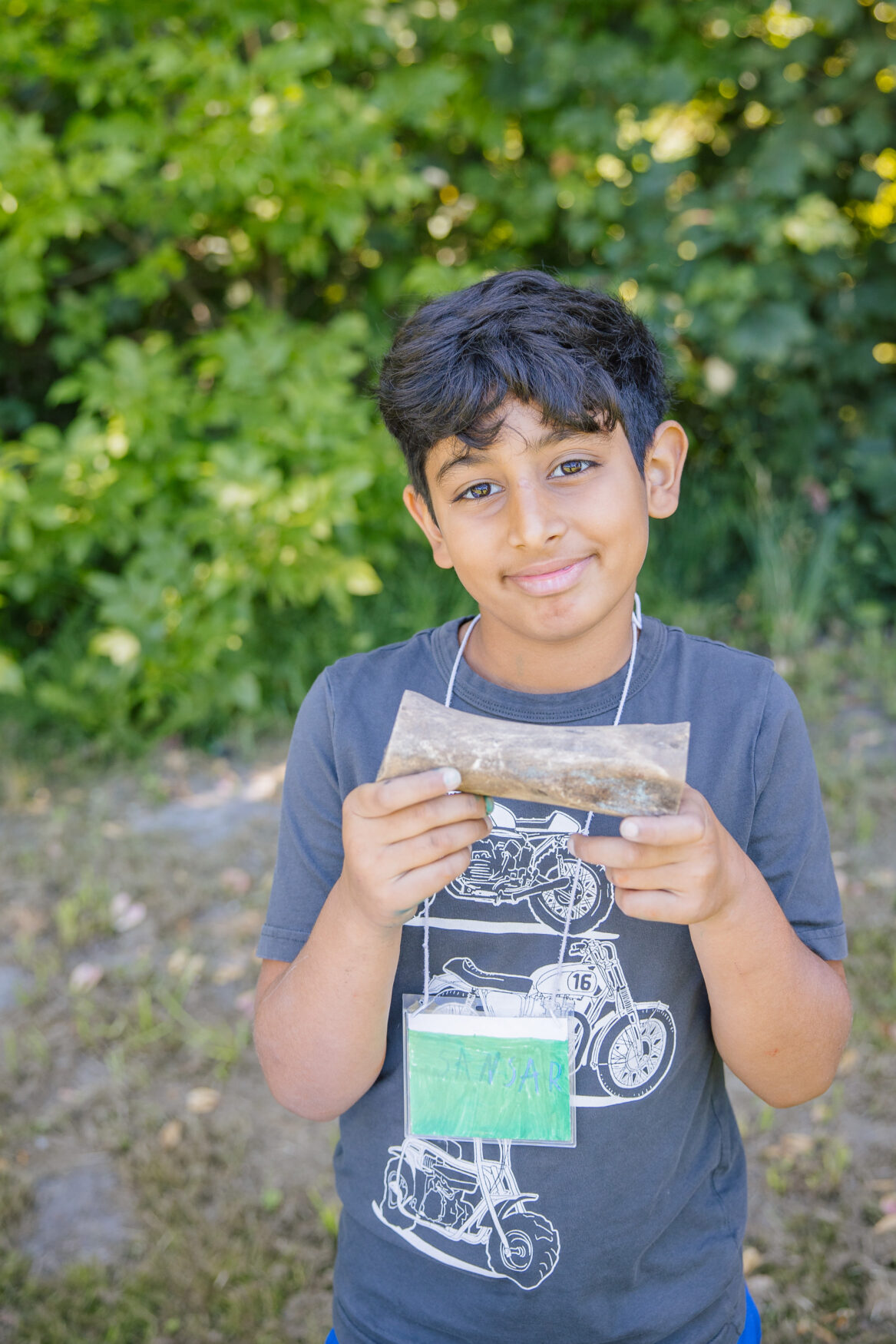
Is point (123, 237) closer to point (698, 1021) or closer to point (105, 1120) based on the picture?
point (105, 1120)

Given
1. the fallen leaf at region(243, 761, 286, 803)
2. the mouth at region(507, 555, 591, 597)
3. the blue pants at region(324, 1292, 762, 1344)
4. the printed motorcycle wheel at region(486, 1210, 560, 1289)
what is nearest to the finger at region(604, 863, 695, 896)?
the mouth at region(507, 555, 591, 597)

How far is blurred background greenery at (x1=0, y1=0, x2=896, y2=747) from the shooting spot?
346cm

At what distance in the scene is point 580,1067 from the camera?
1232 millimetres

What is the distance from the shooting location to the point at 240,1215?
221 cm

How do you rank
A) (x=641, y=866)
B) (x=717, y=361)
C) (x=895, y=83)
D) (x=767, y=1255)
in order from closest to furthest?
(x=641, y=866) → (x=767, y=1255) → (x=895, y=83) → (x=717, y=361)

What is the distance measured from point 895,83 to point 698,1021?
384 cm

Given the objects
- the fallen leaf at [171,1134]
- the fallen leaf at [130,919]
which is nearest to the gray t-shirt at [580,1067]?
the fallen leaf at [171,1134]

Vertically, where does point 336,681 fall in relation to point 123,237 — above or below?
below

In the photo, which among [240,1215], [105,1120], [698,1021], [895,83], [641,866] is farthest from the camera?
[895,83]

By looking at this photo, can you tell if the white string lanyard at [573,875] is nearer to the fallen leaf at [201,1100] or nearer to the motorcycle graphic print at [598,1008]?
the motorcycle graphic print at [598,1008]

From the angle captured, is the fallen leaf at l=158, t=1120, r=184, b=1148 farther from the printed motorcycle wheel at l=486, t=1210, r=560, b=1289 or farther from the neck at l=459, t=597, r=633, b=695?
the neck at l=459, t=597, r=633, b=695

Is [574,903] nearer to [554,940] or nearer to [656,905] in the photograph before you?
[554,940]

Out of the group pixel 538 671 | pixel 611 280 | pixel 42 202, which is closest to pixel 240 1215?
pixel 538 671

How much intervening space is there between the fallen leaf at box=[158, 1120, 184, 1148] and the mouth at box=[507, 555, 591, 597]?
180 centimetres
